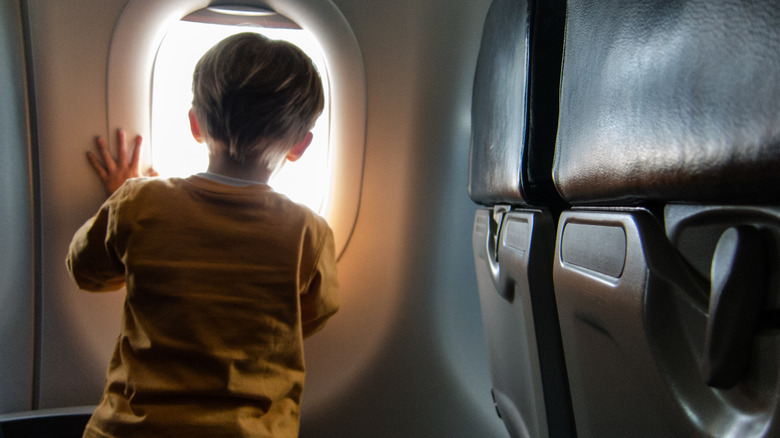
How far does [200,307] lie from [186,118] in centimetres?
68

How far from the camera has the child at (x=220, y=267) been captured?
1.04 m

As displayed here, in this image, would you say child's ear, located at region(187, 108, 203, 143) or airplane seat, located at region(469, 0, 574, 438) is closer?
airplane seat, located at region(469, 0, 574, 438)

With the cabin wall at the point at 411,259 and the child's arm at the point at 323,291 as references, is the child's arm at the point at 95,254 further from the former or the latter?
the cabin wall at the point at 411,259

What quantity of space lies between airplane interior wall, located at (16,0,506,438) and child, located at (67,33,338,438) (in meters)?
0.38

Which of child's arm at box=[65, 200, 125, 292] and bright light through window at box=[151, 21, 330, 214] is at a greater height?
bright light through window at box=[151, 21, 330, 214]

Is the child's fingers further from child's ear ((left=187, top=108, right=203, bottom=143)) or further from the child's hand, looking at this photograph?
child's ear ((left=187, top=108, right=203, bottom=143))

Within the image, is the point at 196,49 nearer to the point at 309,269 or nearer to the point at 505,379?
the point at 309,269

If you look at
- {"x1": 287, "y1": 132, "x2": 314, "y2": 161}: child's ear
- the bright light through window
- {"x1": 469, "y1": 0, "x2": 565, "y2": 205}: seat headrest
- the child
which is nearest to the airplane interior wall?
the bright light through window

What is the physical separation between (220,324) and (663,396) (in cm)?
81

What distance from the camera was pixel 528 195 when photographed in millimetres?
795

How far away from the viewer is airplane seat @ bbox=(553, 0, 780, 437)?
1.13ft

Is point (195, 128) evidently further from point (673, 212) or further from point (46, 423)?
point (673, 212)

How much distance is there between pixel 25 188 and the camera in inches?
58.2

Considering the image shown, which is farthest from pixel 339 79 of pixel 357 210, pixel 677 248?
pixel 677 248
